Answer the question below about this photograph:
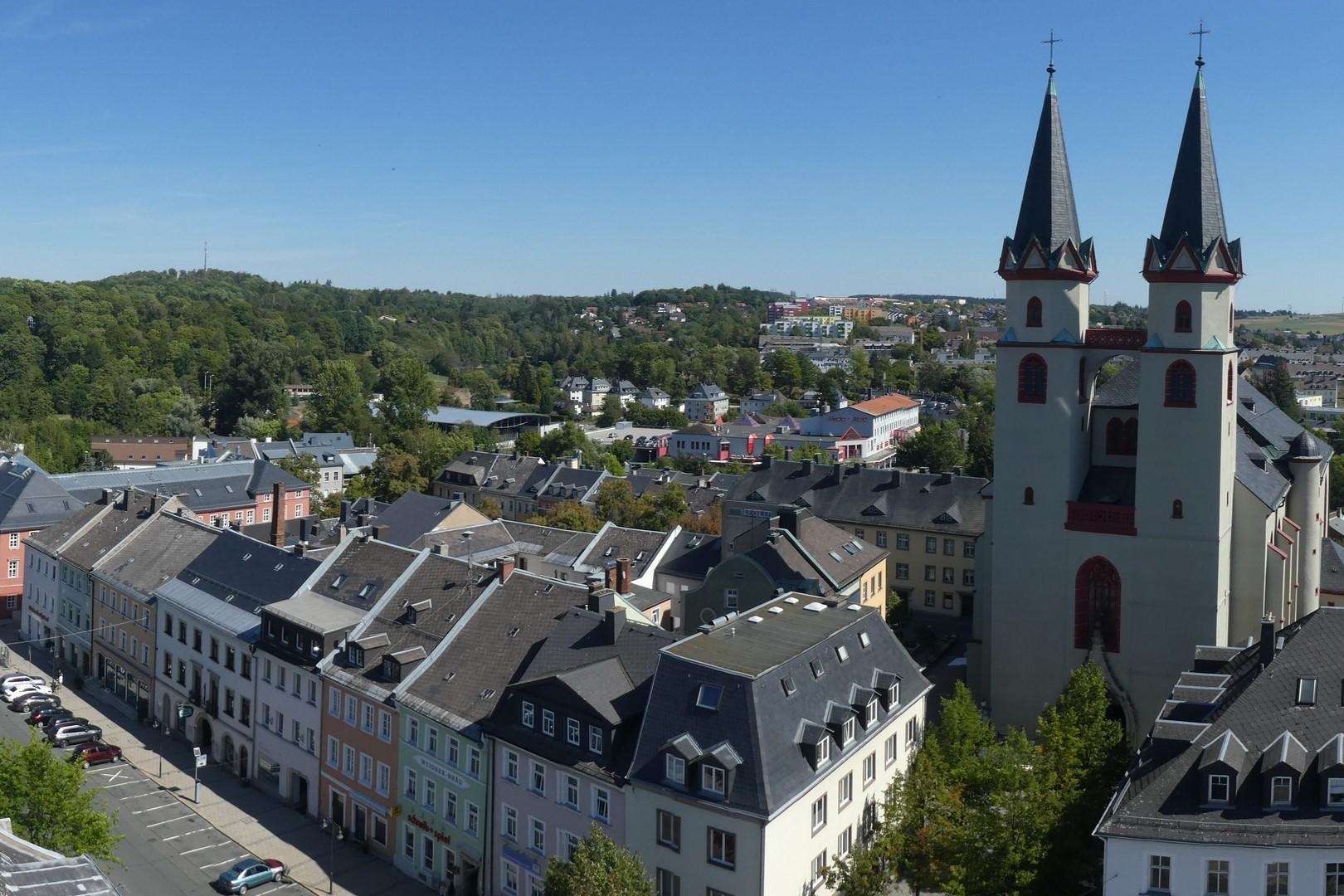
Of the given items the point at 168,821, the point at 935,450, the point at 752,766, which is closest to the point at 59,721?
the point at 168,821

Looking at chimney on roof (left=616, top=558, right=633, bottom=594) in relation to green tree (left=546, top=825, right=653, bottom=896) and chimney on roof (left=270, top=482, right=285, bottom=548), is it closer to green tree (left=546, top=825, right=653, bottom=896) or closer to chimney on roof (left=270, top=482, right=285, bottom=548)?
chimney on roof (left=270, top=482, right=285, bottom=548)

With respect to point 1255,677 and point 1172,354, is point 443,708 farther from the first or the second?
point 1172,354

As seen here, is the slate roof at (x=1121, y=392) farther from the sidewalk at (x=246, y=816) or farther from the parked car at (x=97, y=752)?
the parked car at (x=97, y=752)

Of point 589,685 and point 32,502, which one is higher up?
point 32,502

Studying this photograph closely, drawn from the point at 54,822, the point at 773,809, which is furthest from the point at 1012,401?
the point at 54,822

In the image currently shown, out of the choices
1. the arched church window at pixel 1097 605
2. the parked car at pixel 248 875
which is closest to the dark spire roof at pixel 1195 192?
the arched church window at pixel 1097 605

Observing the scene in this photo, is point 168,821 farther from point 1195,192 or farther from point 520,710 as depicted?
point 1195,192
